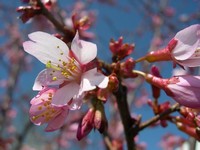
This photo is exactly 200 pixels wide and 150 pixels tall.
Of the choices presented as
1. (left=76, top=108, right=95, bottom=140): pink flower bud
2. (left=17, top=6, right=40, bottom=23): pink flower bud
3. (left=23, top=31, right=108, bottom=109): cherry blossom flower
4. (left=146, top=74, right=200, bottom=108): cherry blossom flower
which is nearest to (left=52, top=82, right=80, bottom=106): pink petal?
(left=23, top=31, right=108, bottom=109): cherry blossom flower

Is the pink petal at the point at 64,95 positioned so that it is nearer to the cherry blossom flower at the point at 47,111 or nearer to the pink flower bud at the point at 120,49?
the cherry blossom flower at the point at 47,111

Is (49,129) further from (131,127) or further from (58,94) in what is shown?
(131,127)

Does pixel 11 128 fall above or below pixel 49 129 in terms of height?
below

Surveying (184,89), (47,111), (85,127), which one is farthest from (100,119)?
(184,89)

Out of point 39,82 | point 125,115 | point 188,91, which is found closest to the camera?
point 188,91

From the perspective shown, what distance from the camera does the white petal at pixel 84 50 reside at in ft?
3.54

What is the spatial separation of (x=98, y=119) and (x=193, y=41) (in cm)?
44

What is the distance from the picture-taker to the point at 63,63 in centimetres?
118

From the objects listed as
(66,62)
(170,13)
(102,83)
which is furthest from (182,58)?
(170,13)

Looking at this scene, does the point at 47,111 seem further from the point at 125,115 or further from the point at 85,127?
the point at 125,115

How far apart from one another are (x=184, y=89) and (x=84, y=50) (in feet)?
1.25

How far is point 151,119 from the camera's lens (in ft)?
4.29

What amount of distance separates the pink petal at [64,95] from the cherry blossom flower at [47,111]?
0.02m

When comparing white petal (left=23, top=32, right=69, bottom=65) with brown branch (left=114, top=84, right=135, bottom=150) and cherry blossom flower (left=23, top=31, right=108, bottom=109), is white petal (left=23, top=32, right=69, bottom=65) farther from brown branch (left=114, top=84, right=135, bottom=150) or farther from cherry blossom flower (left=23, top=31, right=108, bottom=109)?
brown branch (left=114, top=84, right=135, bottom=150)
